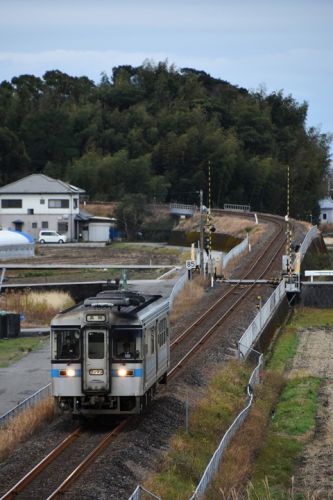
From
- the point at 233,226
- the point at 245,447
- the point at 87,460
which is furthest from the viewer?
the point at 233,226

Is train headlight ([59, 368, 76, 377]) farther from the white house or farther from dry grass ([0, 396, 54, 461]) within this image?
the white house

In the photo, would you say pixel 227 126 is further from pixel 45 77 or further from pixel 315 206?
pixel 45 77

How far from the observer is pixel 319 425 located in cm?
2027

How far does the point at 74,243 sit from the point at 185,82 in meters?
38.0

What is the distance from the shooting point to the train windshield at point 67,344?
16750 mm

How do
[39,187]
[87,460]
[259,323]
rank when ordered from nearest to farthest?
[87,460], [259,323], [39,187]

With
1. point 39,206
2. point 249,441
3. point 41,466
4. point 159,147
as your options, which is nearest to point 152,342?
point 249,441

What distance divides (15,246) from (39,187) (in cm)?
1164

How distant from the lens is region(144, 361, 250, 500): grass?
47.1ft

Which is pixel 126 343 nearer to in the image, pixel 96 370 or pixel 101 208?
pixel 96 370

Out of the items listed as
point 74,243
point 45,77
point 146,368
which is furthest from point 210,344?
point 45,77

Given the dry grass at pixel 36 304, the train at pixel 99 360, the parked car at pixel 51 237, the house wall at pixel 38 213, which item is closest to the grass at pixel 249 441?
the train at pixel 99 360

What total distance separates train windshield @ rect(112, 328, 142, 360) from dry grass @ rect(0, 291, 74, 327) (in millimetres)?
18921

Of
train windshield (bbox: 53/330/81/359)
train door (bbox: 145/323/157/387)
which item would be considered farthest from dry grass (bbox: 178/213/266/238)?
train windshield (bbox: 53/330/81/359)
